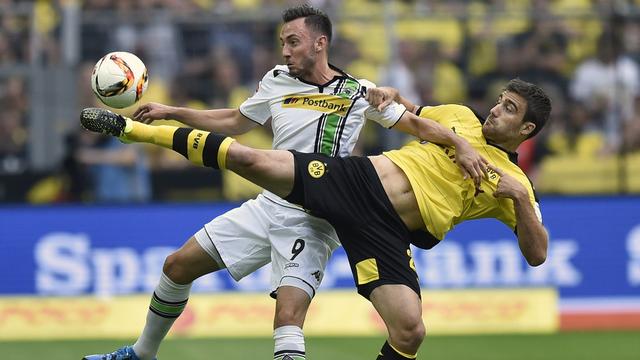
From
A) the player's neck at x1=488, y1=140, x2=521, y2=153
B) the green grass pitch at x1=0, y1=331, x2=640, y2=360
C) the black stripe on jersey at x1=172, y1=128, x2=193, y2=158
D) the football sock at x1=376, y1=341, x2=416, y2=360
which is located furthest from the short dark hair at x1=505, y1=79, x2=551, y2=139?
the green grass pitch at x1=0, y1=331, x2=640, y2=360

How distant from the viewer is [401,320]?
24.2 ft

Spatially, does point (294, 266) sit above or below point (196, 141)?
below

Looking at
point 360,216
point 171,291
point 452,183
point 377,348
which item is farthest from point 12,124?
point 452,183

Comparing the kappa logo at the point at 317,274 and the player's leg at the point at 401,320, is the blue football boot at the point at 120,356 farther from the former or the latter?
the player's leg at the point at 401,320

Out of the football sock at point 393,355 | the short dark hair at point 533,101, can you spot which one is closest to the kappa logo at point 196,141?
the football sock at point 393,355

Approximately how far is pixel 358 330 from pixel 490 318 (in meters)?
1.50

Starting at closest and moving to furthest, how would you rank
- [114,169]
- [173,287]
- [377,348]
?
[173,287]
[377,348]
[114,169]

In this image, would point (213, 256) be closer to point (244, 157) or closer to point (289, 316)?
point (289, 316)

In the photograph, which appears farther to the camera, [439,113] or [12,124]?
[12,124]

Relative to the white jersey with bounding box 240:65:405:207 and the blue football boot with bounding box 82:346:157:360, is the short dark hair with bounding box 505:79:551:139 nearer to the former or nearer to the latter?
the white jersey with bounding box 240:65:405:207

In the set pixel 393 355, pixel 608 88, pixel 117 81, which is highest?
pixel 608 88

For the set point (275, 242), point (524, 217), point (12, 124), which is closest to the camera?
point (524, 217)

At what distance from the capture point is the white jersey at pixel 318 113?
8.13 meters

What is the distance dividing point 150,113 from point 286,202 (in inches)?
43.2
